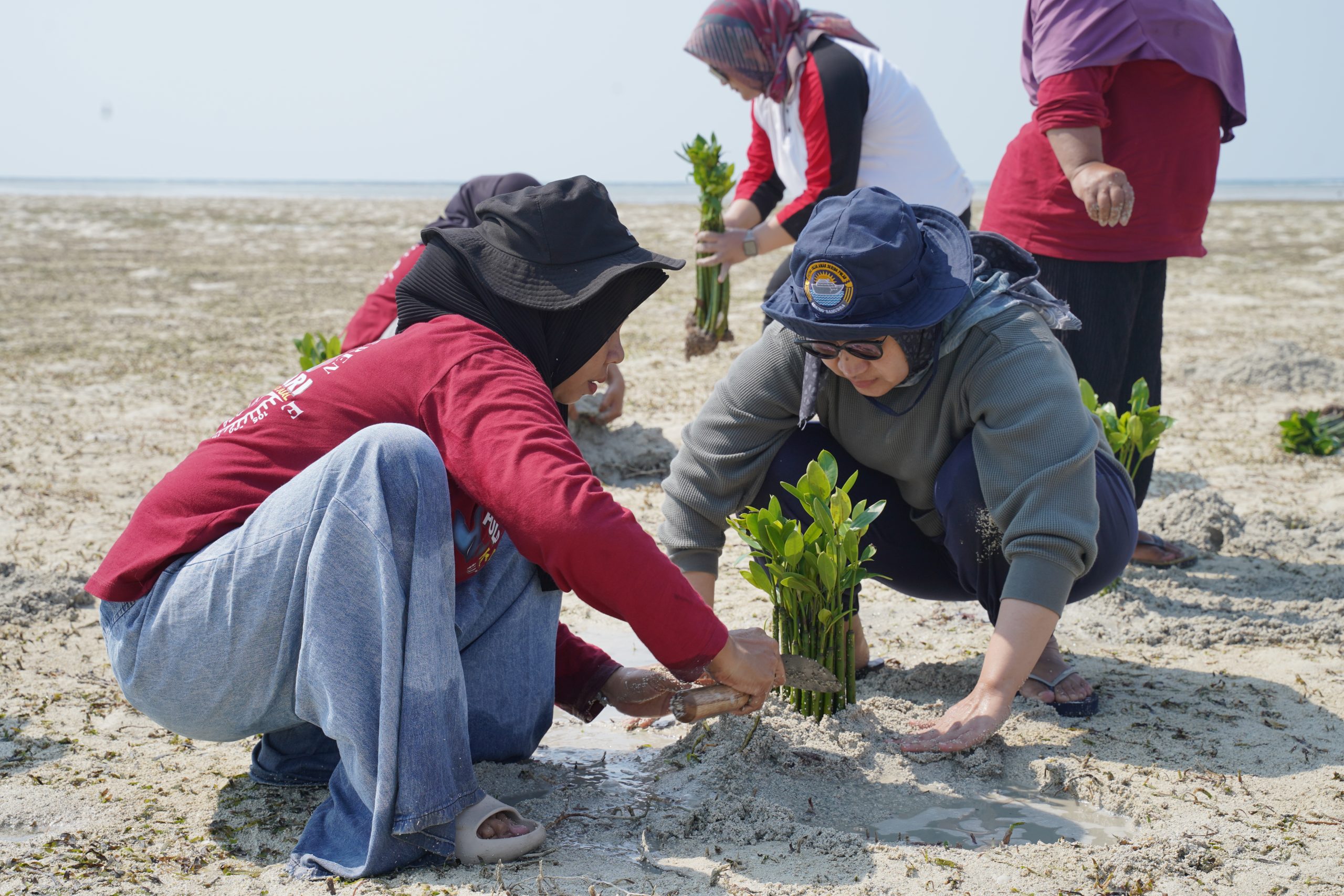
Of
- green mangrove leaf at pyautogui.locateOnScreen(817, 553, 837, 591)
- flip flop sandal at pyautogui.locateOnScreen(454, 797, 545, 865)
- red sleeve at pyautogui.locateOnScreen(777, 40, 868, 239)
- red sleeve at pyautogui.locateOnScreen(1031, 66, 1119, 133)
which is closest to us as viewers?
flip flop sandal at pyautogui.locateOnScreen(454, 797, 545, 865)

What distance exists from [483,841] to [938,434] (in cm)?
133

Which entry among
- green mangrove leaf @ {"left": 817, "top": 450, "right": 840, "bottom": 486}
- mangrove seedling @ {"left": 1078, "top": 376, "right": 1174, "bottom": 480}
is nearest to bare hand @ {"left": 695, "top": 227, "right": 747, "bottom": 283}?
mangrove seedling @ {"left": 1078, "top": 376, "right": 1174, "bottom": 480}

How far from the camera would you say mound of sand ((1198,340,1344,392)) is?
21.2 ft

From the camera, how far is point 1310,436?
5.05 meters

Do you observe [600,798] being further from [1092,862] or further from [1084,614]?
[1084,614]

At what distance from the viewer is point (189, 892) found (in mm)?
1918

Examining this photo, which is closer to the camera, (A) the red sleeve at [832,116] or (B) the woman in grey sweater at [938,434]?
(B) the woman in grey sweater at [938,434]

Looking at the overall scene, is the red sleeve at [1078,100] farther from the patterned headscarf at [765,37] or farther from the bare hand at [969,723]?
the bare hand at [969,723]

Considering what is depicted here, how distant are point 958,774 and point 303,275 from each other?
12.7 m

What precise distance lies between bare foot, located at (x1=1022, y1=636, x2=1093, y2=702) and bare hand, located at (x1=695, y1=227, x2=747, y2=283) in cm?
221

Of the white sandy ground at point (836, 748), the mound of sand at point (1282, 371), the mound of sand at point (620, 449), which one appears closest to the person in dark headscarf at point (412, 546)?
the white sandy ground at point (836, 748)

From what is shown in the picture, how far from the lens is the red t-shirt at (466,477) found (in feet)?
5.84

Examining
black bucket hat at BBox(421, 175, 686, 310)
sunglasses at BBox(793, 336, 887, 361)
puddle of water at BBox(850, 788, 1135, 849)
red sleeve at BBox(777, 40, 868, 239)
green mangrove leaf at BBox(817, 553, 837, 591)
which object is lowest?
puddle of water at BBox(850, 788, 1135, 849)

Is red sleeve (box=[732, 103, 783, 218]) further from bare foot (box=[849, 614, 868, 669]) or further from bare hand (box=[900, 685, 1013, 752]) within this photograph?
bare hand (box=[900, 685, 1013, 752])
